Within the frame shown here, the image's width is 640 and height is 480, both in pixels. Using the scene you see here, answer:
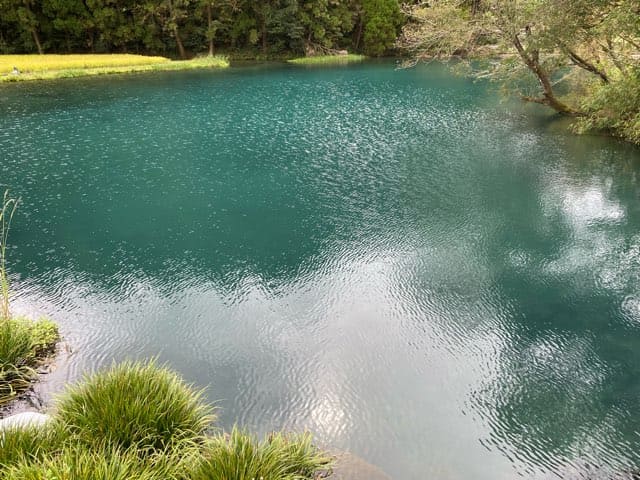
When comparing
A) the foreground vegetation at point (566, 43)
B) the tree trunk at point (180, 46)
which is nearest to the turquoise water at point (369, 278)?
the foreground vegetation at point (566, 43)

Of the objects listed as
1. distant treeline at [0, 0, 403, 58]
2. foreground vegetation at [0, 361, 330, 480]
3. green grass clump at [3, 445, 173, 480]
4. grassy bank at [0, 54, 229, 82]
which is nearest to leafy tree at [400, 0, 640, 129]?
foreground vegetation at [0, 361, 330, 480]

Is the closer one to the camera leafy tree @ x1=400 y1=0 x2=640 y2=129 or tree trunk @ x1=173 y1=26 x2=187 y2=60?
leafy tree @ x1=400 y1=0 x2=640 y2=129

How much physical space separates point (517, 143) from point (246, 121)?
34.4 feet

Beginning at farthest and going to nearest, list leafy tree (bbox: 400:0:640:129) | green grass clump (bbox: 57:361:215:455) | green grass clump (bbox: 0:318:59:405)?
1. leafy tree (bbox: 400:0:640:129)
2. green grass clump (bbox: 0:318:59:405)
3. green grass clump (bbox: 57:361:215:455)

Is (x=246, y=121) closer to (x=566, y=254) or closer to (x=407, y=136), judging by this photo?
(x=407, y=136)

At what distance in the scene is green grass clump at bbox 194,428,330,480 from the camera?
3.76 meters

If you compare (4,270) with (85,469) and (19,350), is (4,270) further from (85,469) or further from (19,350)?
(85,469)

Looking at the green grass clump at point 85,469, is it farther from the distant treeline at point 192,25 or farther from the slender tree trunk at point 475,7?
the distant treeline at point 192,25

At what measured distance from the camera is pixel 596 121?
52.3 feet

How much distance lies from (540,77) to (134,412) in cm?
1943

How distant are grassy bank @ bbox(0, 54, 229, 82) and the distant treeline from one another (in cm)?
439

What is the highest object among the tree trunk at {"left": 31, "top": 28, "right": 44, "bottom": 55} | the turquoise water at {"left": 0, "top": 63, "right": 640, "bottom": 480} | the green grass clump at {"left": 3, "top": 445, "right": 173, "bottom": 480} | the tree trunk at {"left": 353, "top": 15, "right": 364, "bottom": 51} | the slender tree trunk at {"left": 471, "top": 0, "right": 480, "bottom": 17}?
the slender tree trunk at {"left": 471, "top": 0, "right": 480, "bottom": 17}

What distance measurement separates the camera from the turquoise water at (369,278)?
5.62 m

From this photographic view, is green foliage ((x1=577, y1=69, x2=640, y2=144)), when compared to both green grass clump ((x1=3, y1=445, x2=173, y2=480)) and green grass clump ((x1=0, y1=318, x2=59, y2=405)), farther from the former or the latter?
green grass clump ((x1=0, y1=318, x2=59, y2=405))
